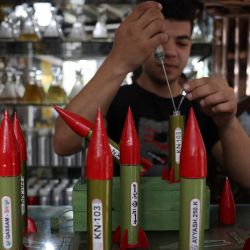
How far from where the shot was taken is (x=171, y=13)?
4.96 feet

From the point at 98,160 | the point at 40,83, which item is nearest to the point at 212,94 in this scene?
the point at 98,160

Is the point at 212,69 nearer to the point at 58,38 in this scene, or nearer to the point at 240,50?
the point at 240,50

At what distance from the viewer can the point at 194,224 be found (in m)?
0.68

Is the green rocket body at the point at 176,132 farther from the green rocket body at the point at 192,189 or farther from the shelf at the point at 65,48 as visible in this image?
the shelf at the point at 65,48

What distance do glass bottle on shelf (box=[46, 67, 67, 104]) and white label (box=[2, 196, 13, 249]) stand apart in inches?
62.0

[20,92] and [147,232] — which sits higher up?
[20,92]

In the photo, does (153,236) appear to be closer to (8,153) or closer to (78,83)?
(8,153)

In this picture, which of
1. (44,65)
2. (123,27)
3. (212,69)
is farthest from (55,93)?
(123,27)

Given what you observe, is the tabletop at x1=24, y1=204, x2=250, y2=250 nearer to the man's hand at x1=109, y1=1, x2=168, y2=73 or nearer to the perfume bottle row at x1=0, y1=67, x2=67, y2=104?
the man's hand at x1=109, y1=1, x2=168, y2=73

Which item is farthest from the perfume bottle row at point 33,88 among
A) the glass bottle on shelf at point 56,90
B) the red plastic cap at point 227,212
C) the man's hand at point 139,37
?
the red plastic cap at point 227,212

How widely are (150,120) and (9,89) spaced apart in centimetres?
94

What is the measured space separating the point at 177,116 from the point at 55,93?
1.43 metres

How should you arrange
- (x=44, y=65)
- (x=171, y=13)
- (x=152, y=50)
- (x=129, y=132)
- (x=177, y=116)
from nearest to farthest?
(x=129, y=132) < (x=177, y=116) < (x=152, y=50) < (x=171, y=13) < (x=44, y=65)

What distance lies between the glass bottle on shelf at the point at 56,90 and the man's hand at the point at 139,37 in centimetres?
113
